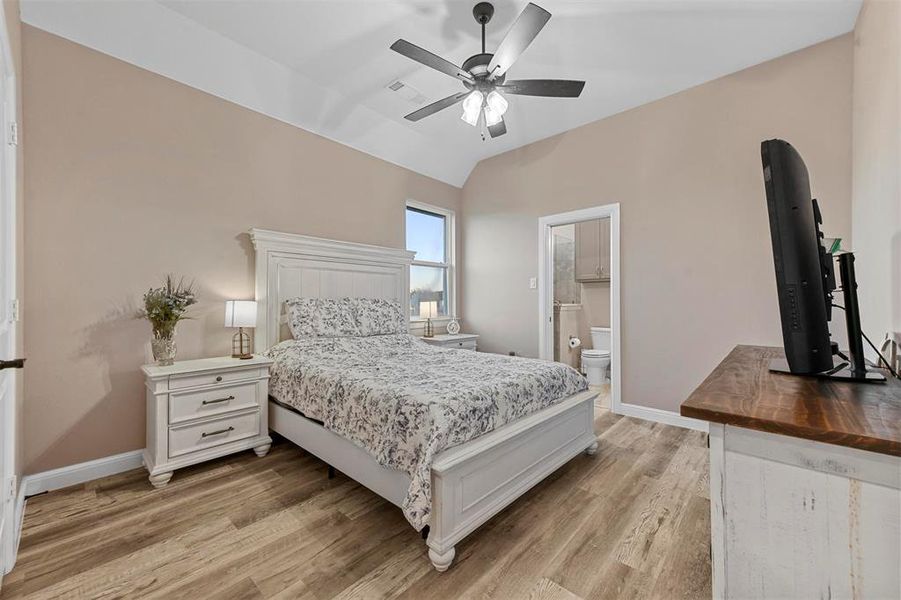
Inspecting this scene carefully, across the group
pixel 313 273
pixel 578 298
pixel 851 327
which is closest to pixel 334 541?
pixel 851 327

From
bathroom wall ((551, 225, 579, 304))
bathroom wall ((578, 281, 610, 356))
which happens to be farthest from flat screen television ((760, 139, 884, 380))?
bathroom wall ((551, 225, 579, 304))

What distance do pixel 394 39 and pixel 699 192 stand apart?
270 centimetres

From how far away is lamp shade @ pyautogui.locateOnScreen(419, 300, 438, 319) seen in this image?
4297 millimetres

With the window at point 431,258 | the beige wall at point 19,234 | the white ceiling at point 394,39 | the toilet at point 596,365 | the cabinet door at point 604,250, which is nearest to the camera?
the beige wall at point 19,234

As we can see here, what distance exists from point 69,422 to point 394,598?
231cm

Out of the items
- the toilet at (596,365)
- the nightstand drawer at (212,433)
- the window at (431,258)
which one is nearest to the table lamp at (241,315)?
the nightstand drawer at (212,433)

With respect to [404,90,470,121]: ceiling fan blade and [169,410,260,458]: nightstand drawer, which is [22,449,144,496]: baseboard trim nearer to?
[169,410,260,458]: nightstand drawer

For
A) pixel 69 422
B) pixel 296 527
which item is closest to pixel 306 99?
pixel 69 422

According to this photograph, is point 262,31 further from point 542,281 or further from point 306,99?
point 542,281

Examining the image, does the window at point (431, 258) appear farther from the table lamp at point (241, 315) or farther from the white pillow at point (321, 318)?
the table lamp at point (241, 315)

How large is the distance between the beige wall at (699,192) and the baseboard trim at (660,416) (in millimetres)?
63

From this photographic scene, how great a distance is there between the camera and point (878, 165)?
1790 millimetres

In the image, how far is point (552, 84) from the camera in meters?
2.24

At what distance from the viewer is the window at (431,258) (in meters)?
4.51
